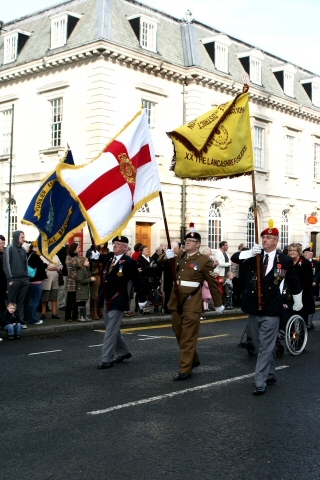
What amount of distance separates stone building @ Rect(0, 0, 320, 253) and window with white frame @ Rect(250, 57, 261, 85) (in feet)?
0.17

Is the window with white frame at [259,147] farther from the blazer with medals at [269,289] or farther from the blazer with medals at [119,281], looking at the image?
the blazer with medals at [269,289]

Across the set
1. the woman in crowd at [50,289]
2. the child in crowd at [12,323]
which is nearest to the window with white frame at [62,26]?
the woman in crowd at [50,289]

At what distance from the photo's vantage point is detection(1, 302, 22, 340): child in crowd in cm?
1229

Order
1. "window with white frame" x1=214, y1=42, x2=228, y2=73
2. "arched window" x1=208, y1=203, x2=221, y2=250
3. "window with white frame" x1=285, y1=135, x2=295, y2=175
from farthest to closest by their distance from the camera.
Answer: "window with white frame" x1=285, y1=135, x2=295, y2=175 → "arched window" x1=208, y1=203, x2=221, y2=250 → "window with white frame" x1=214, y1=42, x2=228, y2=73

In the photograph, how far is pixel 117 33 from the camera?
27.1 m

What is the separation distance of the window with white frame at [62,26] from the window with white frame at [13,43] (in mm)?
2401

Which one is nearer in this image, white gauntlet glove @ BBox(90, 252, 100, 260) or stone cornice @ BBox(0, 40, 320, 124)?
white gauntlet glove @ BBox(90, 252, 100, 260)

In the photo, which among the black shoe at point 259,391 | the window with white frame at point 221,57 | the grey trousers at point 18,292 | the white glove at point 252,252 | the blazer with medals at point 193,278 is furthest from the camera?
the window with white frame at point 221,57

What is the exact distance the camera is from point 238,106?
353 inches

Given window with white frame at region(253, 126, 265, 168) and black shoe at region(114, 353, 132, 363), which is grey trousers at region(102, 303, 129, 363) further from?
window with white frame at region(253, 126, 265, 168)

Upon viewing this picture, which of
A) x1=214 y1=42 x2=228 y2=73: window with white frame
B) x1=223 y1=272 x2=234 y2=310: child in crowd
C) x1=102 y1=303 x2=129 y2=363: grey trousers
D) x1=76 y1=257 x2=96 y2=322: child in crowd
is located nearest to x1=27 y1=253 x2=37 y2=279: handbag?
x1=76 y1=257 x2=96 y2=322: child in crowd

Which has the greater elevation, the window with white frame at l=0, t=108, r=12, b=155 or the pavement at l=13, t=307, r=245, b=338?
the window with white frame at l=0, t=108, r=12, b=155

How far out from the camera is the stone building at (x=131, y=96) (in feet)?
88.3

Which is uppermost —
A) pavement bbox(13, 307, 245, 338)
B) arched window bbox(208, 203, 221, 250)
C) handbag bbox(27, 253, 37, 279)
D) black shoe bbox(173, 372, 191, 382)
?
arched window bbox(208, 203, 221, 250)
